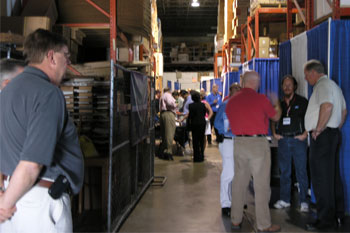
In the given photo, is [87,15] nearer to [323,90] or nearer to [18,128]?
[323,90]

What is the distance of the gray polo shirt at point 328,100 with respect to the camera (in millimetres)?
4578

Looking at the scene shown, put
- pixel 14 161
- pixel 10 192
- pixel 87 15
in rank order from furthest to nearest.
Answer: pixel 87 15 → pixel 14 161 → pixel 10 192

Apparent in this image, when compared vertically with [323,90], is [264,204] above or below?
below

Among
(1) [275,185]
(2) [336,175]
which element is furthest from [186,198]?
(2) [336,175]

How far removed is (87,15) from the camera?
232 inches

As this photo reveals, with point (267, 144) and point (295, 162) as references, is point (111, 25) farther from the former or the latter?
point (295, 162)

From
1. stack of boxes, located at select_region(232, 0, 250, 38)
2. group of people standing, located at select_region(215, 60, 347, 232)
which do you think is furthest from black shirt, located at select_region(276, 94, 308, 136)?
stack of boxes, located at select_region(232, 0, 250, 38)

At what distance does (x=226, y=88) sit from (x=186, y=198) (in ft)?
28.9

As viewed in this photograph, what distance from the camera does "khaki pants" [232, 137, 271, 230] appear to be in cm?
443

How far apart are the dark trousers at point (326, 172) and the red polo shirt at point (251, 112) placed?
2.60 ft

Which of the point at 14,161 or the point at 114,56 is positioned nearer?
the point at 14,161

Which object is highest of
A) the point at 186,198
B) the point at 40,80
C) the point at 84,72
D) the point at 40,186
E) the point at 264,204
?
the point at 84,72

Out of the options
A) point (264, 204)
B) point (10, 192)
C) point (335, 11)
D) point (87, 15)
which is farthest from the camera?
point (87, 15)

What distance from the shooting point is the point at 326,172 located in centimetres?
461
